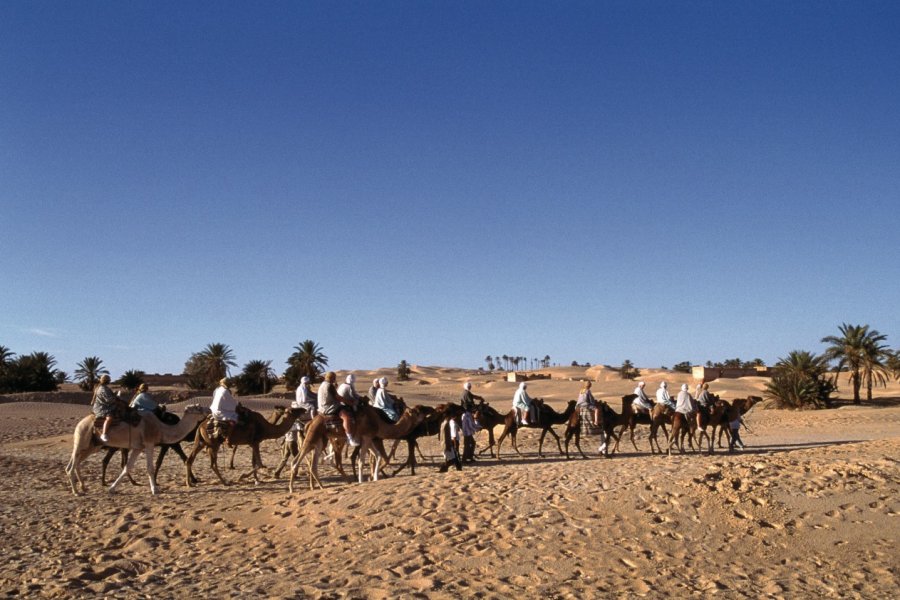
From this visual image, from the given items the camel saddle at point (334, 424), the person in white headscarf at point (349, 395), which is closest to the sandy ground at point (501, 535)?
the camel saddle at point (334, 424)

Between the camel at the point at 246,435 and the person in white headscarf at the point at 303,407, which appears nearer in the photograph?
the camel at the point at 246,435

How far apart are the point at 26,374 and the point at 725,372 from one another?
203 feet

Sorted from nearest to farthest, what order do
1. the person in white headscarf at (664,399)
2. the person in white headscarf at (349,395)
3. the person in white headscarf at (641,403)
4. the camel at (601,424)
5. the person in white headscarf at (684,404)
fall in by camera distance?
1. the person in white headscarf at (349,395)
2. the camel at (601,424)
3. the person in white headscarf at (684,404)
4. the person in white headscarf at (664,399)
5. the person in white headscarf at (641,403)

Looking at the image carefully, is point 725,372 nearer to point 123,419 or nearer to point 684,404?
point 684,404

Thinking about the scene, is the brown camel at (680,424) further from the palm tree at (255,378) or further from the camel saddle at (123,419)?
the palm tree at (255,378)

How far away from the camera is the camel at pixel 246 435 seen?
14953mm

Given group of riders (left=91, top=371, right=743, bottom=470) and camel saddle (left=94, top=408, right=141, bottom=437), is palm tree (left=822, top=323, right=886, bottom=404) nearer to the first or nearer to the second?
group of riders (left=91, top=371, right=743, bottom=470)

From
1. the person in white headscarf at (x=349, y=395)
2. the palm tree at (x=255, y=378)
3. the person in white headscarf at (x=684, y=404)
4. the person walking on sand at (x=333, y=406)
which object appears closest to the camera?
the person walking on sand at (x=333, y=406)

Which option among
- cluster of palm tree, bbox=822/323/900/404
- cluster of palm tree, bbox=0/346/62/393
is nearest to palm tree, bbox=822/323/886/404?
cluster of palm tree, bbox=822/323/900/404

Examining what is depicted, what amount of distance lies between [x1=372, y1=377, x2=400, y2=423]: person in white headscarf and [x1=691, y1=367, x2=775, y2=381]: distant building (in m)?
54.8

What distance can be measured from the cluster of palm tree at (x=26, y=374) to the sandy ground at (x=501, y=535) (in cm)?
4507

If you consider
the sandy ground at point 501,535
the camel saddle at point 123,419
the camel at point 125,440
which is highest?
the camel saddle at point 123,419

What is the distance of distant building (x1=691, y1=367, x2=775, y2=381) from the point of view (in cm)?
6706

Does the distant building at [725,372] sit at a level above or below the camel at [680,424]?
above
